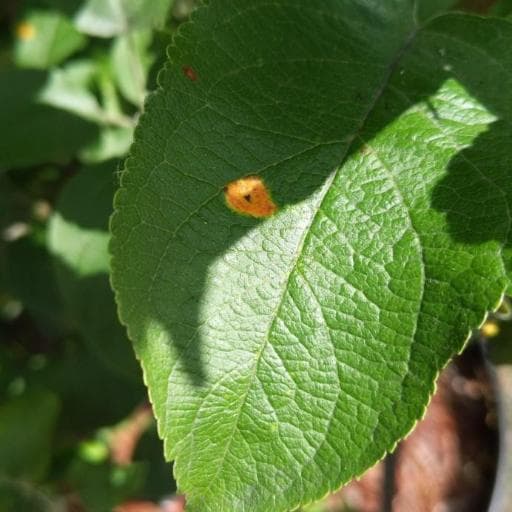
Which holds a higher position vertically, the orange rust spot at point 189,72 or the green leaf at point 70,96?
the orange rust spot at point 189,72

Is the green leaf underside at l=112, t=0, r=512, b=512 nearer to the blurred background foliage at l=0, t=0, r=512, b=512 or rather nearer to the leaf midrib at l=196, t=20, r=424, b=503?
the leaf midrib at l=196, t=20, r=424, b=503

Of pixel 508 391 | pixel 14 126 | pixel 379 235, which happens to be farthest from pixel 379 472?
pixel 379 235

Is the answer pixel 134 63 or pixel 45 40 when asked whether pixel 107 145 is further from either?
pixel 45 40

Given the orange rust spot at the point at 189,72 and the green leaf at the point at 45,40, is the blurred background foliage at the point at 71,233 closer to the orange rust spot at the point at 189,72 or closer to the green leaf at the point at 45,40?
the green leaf at the point at 45,40

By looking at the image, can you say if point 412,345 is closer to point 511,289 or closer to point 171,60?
point 511,289

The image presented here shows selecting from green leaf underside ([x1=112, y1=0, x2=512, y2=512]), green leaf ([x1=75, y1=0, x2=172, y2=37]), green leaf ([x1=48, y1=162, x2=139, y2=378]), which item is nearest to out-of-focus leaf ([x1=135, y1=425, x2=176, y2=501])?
green leaf ([x1=48, y1=162, x2=139, y2=378])

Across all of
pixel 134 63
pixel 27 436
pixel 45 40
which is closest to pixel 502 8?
pixel 134 63

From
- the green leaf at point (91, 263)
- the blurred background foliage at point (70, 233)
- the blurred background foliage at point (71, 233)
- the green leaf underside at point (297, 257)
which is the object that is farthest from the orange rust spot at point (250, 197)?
the green leaf at point (91, 263)
